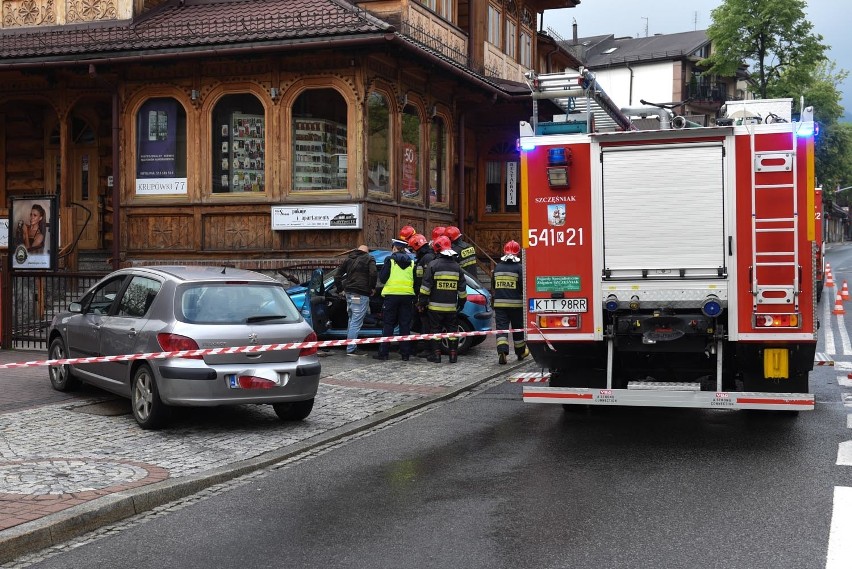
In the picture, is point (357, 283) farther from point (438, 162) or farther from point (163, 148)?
point (438, 162)

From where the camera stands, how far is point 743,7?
48.0 m

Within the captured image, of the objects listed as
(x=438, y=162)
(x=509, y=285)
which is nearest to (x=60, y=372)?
(x=509, y=285)

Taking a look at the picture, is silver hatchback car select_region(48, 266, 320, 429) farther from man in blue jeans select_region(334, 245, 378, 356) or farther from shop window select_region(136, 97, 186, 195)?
shop window select_region(136, 97, 186, 195)

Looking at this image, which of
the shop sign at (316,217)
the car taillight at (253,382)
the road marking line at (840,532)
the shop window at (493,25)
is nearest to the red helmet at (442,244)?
the shop sign at (316,217)

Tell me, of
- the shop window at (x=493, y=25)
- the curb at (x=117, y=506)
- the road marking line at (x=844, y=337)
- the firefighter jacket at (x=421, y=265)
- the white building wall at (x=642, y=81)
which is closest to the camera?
the curb at (x=117, y=506)

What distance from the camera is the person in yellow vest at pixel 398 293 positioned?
47.4 ft

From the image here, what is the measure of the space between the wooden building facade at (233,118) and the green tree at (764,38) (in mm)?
29934

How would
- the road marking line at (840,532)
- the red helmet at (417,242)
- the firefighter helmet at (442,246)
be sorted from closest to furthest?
the road marking line at (840,532) → the firefighter helmet at (442,246) → the red helmet at (417,242)

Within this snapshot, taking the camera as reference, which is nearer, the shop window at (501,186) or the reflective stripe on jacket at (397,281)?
the reflective stripe on jacket at (397,281)

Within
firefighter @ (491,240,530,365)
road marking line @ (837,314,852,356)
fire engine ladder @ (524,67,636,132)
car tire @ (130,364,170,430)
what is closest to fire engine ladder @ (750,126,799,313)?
fire engine ladder @ (524,67,636,132)

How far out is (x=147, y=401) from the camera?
29.5 feet

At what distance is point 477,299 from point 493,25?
13181 millimetres

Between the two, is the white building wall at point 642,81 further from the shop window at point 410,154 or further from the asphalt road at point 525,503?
the asphalt road at point 525,503

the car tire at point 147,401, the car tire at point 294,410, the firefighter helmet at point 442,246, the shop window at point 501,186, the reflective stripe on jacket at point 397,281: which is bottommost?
the car tire at point 294,410
